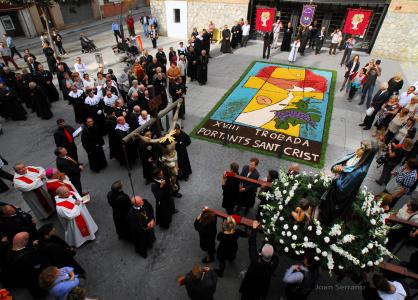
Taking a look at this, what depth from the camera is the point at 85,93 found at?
32.6ft

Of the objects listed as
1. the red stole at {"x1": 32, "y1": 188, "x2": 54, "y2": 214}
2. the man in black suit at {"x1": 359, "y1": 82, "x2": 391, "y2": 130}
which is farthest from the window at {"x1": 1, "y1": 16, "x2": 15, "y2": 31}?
the man in black suit at {"x1": 359, "y1": 82, "x2": 391, "y2": 130}

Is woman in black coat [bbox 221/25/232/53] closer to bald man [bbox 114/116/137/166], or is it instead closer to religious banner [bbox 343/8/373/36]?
religious banner [bbox 343/8/373/36]

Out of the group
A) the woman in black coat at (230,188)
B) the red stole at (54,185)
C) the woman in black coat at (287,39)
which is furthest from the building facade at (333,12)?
the red stole at (54,185)

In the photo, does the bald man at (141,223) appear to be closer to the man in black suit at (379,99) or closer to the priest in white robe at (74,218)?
the priest in white robe at (74,218)

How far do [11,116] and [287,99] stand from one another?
464 inches

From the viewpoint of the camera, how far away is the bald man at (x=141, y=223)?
204 inches

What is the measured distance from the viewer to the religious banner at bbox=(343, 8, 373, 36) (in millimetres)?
15062

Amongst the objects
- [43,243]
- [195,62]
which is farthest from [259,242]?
[195,62]

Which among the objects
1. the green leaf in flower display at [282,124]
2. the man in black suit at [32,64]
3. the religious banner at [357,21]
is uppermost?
the religious banner at [357,21]

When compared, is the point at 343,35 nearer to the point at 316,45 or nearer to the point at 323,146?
the point at 316,45

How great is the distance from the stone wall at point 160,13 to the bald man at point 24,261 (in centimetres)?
2091

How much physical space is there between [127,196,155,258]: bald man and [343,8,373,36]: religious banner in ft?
54.2

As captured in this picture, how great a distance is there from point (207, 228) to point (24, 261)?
3.18m

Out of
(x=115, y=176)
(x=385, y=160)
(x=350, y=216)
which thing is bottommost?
(x=115, y=176)
